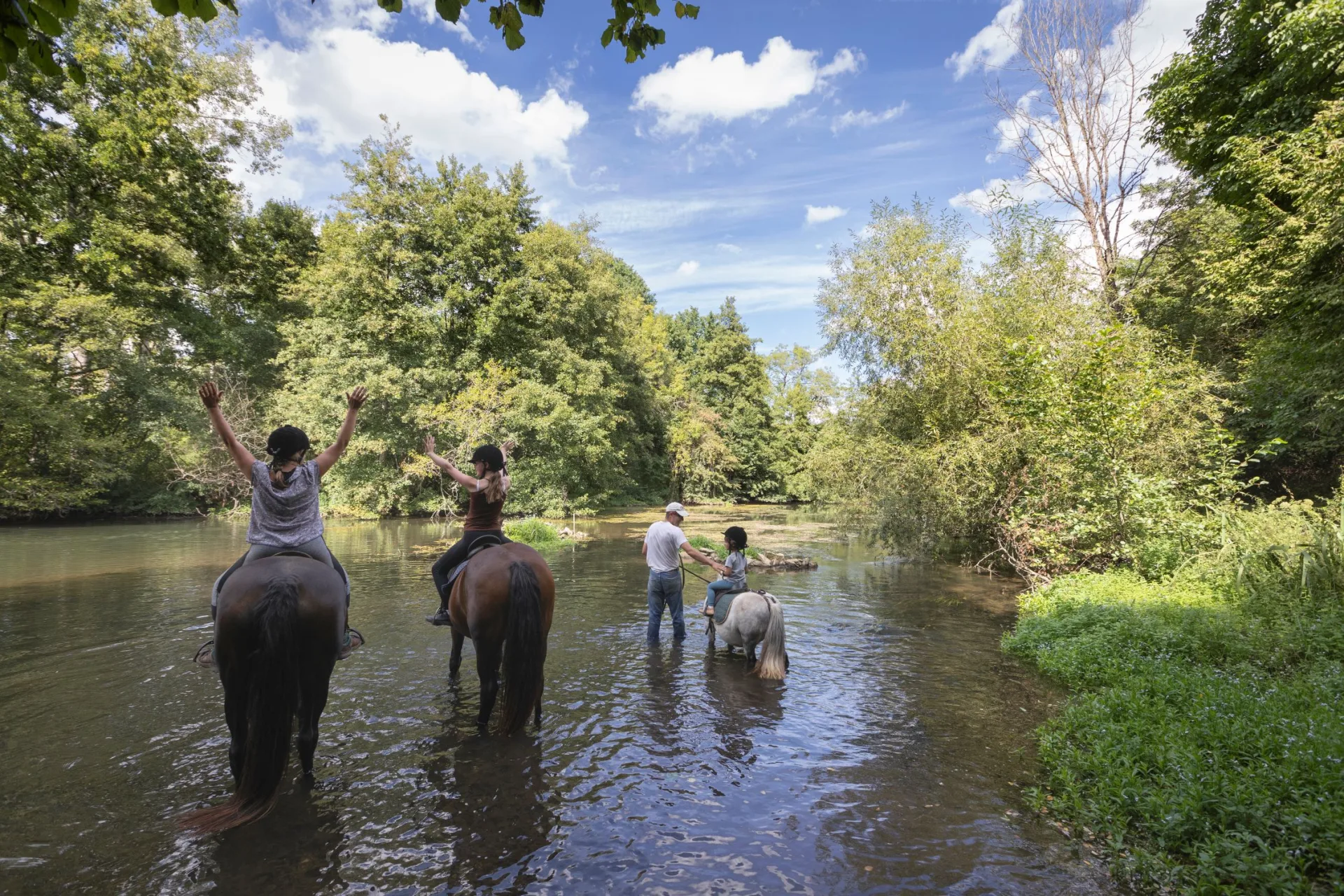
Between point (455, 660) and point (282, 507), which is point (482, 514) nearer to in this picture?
point (282, 507)

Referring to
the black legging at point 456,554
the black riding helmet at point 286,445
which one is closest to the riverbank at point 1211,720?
the black legging at point 456,554

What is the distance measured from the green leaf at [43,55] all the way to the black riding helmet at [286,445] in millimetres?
2313

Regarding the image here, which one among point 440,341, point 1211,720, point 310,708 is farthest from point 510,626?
point 440,341

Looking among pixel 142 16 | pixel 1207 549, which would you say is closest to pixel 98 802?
pixel 1207 549

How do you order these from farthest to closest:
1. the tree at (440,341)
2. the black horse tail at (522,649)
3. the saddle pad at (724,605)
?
the tree at (440,341)
the saddle pad at (724,605)
the black horse tail at (522,649)

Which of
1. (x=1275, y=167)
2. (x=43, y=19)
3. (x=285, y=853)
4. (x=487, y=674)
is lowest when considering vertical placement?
(x=285, y=853)

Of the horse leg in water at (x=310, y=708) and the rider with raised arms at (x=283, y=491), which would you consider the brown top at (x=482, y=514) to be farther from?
the horse leg in water at (x=310, y=708)

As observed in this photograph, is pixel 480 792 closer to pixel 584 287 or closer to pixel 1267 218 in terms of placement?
pixel 1267 218

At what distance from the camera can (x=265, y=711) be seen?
4277 mm

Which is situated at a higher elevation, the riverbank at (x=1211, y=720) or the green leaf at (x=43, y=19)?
the green leaf at (x=43, y=19)

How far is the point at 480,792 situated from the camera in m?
4.82

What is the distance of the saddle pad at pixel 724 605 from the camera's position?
856cm

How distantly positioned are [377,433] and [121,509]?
51.2 ft

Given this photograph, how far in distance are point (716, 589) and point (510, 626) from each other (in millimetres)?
3900
